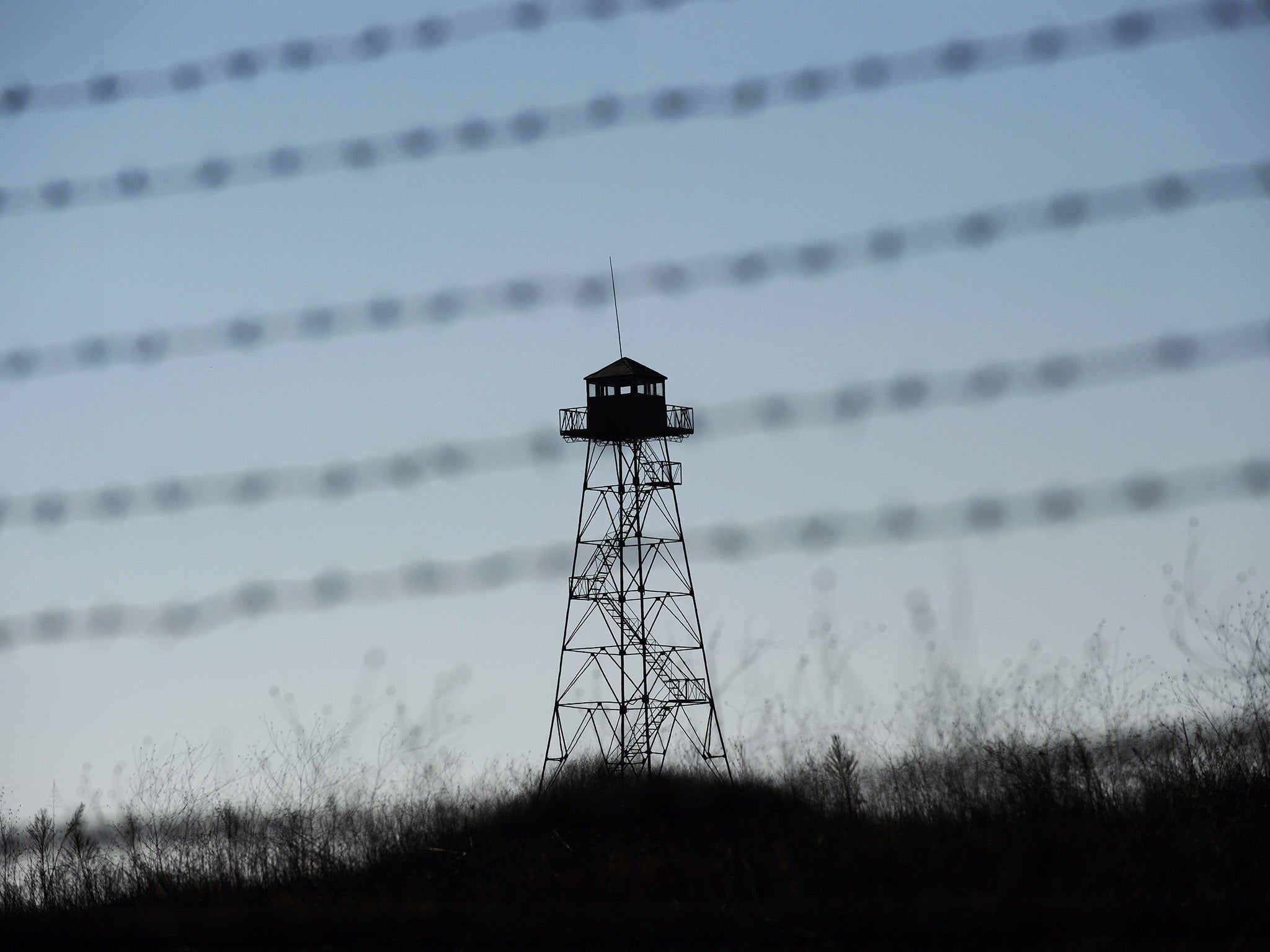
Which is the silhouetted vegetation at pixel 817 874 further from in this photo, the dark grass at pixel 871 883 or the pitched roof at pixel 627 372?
the pitched roof at pixel 627 372

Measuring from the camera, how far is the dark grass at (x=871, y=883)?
9.46m

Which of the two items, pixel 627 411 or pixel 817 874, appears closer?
pixel 817 874

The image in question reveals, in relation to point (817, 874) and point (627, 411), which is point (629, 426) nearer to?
point (627, 411)

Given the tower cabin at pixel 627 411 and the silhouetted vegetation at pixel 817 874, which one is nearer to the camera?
the silhouetted vegetation at pixel 817 874

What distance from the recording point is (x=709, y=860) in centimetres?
1306

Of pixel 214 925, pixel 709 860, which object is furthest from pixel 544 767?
pixel 214 925

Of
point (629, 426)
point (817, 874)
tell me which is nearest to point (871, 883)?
point (817, 874)

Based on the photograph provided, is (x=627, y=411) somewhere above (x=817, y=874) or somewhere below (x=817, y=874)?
above

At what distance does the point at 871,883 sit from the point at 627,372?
17.8 m

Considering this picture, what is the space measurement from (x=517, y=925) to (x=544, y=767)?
13.3 meters

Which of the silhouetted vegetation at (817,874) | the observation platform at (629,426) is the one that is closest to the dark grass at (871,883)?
the silhouetted vegetation at (817,874)

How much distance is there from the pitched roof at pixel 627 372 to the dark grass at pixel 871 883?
13.6m

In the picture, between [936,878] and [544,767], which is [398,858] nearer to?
[936,878]

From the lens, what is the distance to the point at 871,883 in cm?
1055
